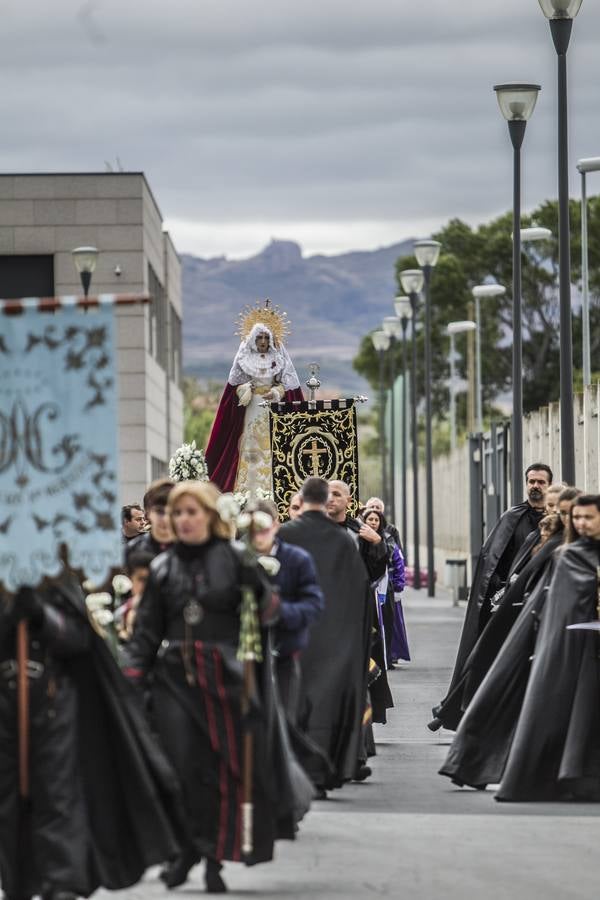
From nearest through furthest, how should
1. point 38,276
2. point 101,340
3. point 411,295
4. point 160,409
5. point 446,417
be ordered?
point 101,340 < point 411,295 < point 38,276 < point 160,409 < point 446,417

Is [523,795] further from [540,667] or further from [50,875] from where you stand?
[50,875]

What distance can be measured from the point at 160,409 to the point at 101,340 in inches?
2273

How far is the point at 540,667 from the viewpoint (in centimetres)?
1310

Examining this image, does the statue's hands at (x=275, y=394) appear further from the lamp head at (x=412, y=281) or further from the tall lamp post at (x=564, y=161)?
the lamp head at (x=412, y=281)

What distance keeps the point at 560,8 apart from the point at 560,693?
404 inches

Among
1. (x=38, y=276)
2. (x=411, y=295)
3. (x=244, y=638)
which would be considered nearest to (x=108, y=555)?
(x=244, y=638)

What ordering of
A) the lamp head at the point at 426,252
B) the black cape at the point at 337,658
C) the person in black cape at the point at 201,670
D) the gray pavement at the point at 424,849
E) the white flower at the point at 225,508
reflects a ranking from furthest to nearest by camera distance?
the lamp head at the point at 426,252
the black cape at the point at 337,658
the gray pavement at the point at 424,849
the white flower at the point at 225,508
the person in black cape at the point at 201,670

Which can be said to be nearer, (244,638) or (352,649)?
(244,638)

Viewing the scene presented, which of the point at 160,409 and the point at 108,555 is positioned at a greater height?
the point at 160,409

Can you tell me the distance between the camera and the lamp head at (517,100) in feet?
82.2

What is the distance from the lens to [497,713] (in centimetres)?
1376

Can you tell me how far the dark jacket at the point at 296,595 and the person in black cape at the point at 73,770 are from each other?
1.73m

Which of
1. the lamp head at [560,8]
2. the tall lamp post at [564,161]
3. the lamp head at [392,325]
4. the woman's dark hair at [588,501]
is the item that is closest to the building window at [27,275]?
the lamp head at [392,325]

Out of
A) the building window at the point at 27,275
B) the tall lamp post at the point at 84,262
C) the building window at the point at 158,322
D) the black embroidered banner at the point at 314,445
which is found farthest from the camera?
the building window at the point at 158,322
